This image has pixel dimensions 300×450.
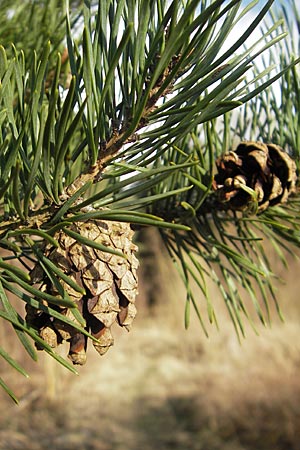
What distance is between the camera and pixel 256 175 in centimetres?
34

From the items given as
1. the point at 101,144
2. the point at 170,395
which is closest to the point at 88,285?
the point at 101,144

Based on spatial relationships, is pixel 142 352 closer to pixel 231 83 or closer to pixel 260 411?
pixel 260 411

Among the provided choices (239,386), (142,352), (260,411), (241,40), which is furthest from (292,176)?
(142,352)

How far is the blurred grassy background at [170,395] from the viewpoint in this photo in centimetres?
233

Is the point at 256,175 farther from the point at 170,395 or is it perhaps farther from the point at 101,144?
the point at 170,395

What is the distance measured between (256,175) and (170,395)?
9.47 ft

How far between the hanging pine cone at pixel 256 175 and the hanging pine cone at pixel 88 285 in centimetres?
12

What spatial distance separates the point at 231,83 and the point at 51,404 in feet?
8.65

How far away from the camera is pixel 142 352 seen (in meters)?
3.64


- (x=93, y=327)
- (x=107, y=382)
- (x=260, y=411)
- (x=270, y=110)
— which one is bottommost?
(x=260, y=411)

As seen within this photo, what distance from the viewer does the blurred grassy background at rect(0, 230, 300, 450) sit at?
233 centimetres

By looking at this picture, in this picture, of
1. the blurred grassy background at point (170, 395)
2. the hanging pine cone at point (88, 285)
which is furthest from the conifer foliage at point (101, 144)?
the blurred grassy background at point (170, 395)

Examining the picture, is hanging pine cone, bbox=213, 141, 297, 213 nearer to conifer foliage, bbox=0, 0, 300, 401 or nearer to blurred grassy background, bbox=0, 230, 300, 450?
conifer foliage, bbox=0, 0, 300, 401

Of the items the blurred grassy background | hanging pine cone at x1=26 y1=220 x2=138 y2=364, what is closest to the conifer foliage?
hanging pine cone at x1=26 y1=220 x2=138 y2=364
